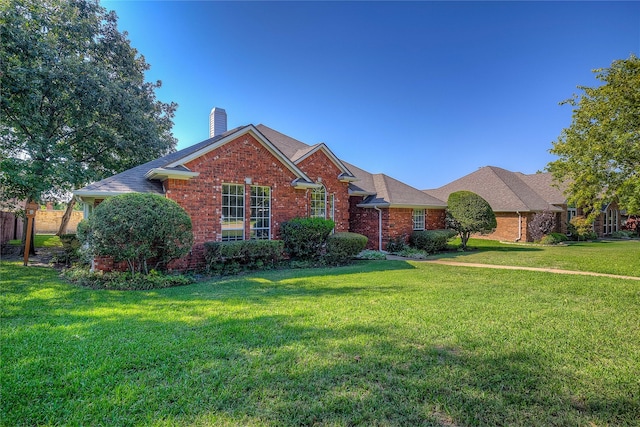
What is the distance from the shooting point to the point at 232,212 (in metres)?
11.4

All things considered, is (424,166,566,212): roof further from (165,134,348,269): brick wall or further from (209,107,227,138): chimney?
(209,107,227,138): chimney

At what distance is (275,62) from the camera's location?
14875 millimetres

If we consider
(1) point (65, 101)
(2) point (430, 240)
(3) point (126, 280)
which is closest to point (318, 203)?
(2) point (430, 240)

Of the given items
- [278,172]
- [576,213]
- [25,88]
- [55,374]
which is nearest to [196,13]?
[278,172]

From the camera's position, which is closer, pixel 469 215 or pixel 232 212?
pixel 232 212

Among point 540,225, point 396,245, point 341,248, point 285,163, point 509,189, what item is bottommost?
point 396,245

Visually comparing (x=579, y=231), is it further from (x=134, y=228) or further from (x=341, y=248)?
(x=134, y=228)

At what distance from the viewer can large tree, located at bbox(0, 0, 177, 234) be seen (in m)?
12.3

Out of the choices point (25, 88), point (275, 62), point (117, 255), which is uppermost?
point (275, 62)

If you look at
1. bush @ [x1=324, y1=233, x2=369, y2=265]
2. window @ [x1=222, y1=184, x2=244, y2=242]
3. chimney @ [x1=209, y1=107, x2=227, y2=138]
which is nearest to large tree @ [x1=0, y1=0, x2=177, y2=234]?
chimney @ [x1=209, y1=107, x2=227, y2=138]

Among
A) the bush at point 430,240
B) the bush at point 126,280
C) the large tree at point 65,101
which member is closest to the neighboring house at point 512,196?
the bush at point 430,240

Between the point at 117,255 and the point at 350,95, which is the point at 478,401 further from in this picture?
the point at 350,95

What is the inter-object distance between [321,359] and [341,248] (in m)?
8.65

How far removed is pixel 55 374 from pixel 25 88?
14.3m
